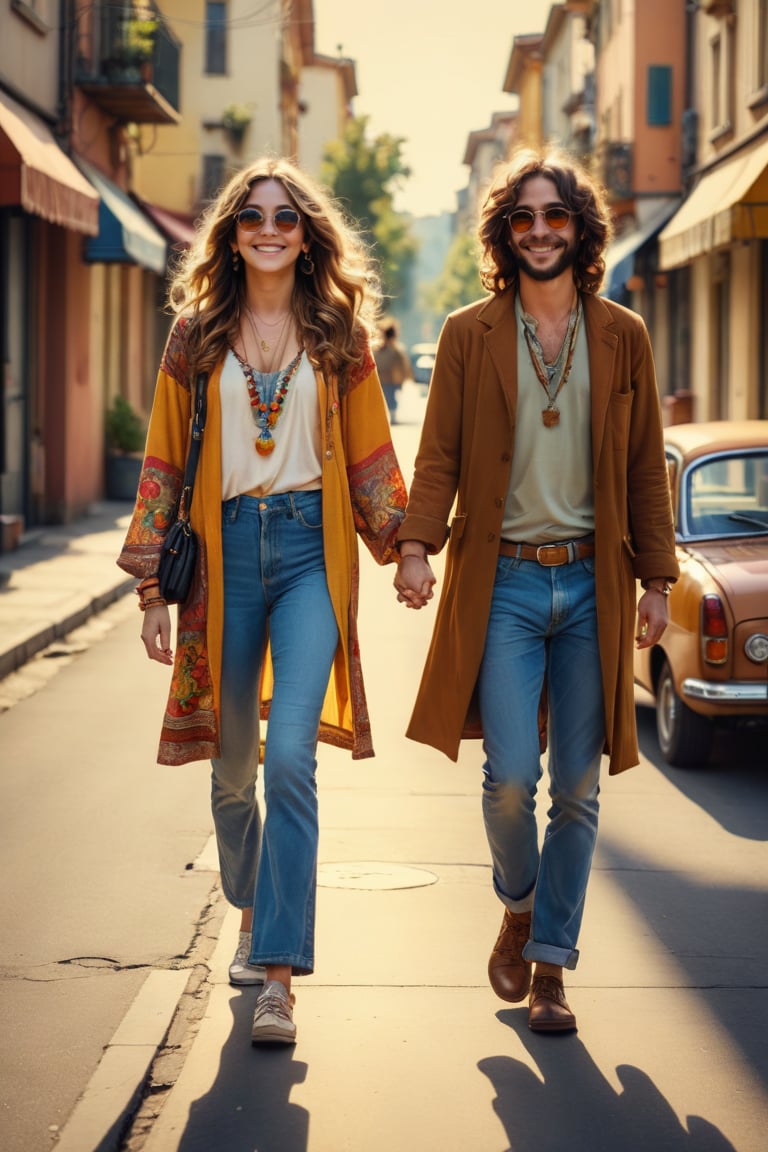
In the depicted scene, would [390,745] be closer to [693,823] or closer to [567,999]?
[693,823]

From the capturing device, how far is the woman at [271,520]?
427 cm

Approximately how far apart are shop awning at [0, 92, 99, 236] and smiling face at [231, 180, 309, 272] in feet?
36.0

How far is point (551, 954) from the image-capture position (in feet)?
14.4

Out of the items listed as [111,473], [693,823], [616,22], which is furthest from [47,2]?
[616,22]

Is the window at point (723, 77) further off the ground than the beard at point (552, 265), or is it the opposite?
the window at point (723, 77)

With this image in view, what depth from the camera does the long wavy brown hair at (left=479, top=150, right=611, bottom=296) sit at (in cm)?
446

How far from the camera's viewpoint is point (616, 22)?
36281 millimetres

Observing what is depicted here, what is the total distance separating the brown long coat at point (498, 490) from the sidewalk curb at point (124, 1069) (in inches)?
37.3

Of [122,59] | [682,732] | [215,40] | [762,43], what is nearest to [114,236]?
[122,59]

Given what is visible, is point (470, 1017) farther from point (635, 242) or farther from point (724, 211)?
point (635, 242)

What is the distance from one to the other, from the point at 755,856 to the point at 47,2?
1558 cm

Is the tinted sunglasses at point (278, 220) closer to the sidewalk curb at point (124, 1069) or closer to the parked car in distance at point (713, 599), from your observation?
the sidewalk curb at point (124, 1069)

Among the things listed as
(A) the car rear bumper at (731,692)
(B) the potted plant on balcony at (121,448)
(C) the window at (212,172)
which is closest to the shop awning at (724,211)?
(B) the potted plant on balcony at (121,448)

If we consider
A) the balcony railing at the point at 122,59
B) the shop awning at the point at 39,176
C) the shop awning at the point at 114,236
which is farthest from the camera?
the balcony railing at the point at 122,59
